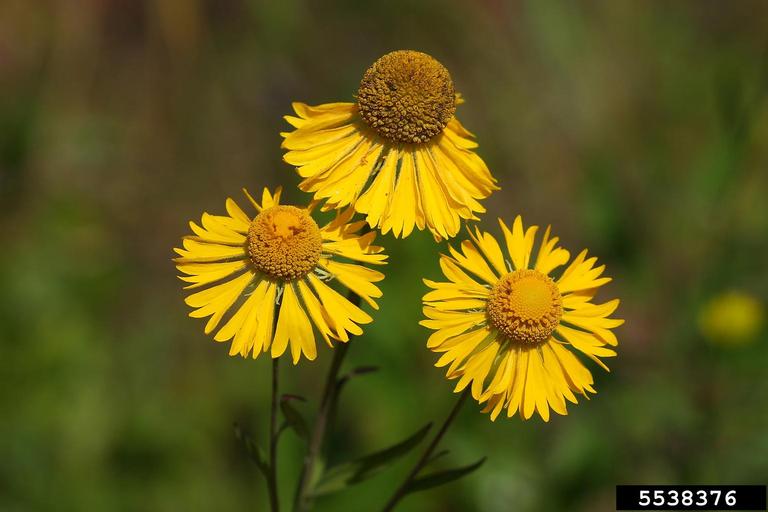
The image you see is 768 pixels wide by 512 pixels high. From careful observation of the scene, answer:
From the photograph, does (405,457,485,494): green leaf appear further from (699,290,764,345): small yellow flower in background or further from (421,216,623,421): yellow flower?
(699,290,764,345): small yellow flower in background

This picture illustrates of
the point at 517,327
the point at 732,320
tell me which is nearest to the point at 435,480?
the point at 517,327

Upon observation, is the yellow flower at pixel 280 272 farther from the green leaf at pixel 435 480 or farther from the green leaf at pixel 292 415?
the green leaf at pixel 435 480

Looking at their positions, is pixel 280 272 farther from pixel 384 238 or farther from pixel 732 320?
pixel 732 320

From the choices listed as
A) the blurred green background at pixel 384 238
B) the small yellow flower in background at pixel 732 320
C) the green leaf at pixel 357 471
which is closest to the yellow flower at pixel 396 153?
the green leaf at pixel 357 471

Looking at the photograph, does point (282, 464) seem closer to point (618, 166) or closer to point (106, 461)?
point (106, 461)

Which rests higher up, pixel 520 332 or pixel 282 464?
pixel 520 332

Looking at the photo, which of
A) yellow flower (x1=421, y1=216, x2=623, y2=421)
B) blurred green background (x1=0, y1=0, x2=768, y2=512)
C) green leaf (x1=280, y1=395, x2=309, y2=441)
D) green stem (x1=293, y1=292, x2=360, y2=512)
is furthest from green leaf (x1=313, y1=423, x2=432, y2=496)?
blurred green background (x1=0, y1=0, x2=768, y2=512)

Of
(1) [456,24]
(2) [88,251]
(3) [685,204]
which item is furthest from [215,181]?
(3) [685,204]
